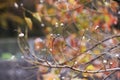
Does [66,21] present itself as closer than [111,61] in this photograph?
No

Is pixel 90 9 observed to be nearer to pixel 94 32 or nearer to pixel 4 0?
pixel 94 32

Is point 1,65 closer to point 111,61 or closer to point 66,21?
point 66,21

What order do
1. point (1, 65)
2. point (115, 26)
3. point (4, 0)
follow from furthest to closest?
point (4, 0), point (115, 26), point (1, 65)

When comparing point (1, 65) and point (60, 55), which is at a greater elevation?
point (60, 55)

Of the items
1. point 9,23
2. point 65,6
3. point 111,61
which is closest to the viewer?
point 111,61

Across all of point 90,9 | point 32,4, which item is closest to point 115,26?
point 90,9

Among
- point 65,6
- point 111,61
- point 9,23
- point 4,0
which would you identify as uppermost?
point 65,6

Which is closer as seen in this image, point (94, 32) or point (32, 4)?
point (94, 32)

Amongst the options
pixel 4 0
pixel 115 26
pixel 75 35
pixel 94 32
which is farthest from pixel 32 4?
pixel 94 32

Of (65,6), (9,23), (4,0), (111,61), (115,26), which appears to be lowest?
(9,23)
